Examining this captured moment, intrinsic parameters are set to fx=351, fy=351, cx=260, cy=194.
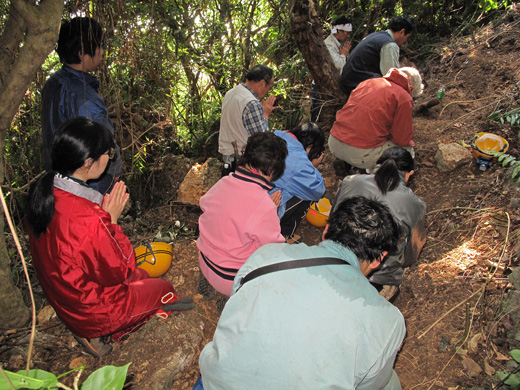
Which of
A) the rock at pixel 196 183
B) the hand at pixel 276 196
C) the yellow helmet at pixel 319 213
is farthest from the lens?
the rock at pixel 196 183

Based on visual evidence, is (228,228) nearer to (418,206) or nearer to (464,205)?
(418,206)

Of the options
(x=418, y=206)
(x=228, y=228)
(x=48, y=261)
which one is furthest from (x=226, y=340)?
(x=418, y=206)

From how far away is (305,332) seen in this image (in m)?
1.32

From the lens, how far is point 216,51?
6.04m

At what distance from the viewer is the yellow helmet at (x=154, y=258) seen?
3.27m

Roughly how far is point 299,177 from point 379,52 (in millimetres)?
2451

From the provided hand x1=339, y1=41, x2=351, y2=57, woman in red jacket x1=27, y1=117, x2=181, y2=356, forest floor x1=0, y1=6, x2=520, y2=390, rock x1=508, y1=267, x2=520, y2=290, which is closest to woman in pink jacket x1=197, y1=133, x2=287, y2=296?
woman in red jacket x1=27, y1=117, x2=181, y2=356

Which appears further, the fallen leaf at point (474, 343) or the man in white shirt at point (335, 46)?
the man in white shirt at point (335, 46)

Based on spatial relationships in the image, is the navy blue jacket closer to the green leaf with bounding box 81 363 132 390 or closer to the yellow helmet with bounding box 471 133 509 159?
the green leaf with bounding box 81 363 132 390

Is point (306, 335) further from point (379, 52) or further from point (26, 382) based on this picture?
point (379, 52)

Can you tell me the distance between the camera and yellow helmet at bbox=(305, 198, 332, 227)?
4.10 meters

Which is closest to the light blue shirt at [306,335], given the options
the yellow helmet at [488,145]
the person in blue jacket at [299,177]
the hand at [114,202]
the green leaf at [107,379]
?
the green leaf at [107,379]

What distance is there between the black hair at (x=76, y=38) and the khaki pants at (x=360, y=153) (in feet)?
8.78

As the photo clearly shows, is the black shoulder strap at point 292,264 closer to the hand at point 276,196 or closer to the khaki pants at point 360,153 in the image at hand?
the hand at point 276,196
